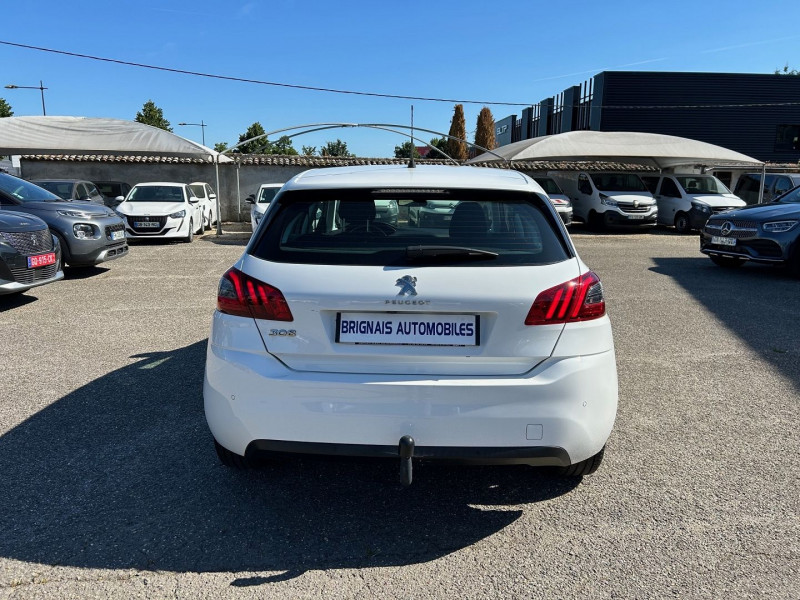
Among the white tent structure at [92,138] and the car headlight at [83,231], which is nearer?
the car headlight at [83,231]

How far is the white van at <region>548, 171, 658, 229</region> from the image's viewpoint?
18984 millimetres

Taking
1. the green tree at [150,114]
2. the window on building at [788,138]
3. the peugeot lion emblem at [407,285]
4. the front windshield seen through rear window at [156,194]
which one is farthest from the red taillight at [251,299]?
the green tree at [150,114]

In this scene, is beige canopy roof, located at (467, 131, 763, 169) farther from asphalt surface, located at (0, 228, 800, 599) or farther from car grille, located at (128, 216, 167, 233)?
asphalt surface, located at (0, 228, 800, 599)

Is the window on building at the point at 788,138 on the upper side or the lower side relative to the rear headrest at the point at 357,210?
upper

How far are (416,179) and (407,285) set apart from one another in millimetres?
643

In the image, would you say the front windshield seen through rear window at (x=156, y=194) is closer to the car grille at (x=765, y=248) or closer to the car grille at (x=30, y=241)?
the car grille at (x=30, y=241)

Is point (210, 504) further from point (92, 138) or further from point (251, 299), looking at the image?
point (92, 138)

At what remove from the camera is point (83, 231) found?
31.0 ft

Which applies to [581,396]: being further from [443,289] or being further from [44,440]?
[44,440]

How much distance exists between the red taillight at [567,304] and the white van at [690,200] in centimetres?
1770

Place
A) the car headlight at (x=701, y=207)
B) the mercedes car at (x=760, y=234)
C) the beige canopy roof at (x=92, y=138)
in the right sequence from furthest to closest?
the beige canopy roof at (x=92, y=138) < the car headlight at (x=701, y=207) < the mercedes car at (x=760, y=234)

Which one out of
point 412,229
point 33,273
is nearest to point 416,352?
point 412,229

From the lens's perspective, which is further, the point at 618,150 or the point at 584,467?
the point at 618,150

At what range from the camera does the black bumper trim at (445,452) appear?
8.40 ft
